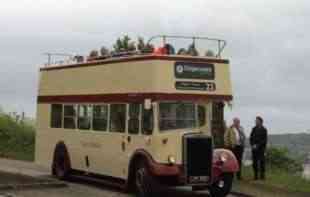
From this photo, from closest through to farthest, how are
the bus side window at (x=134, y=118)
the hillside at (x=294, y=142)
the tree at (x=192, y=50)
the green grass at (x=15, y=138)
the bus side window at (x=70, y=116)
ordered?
the bus side window at (x=134, y=118) → the tree at (x=192, y=50) → the bus side window at (x=70, y=116) → the hillside at (x=294, y=142) → the green grass at (x=15, y=138)

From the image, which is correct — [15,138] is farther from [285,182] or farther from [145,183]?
[145,183]

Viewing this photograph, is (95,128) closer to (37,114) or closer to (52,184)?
(52,184)

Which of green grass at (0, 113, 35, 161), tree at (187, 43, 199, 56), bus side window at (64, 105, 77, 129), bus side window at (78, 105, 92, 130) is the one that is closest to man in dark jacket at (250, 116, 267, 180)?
tree at (187, 43, 199, 56)

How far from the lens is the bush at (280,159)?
26.0m

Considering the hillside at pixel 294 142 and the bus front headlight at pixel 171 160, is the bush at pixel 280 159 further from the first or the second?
the bus front headlight at pixel 171 160

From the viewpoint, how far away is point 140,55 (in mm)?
18375

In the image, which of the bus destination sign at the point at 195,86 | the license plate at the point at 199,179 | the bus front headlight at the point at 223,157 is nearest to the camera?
the license plate at the point at 199,179

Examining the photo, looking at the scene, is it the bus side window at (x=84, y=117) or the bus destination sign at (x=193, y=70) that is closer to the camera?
the bus destination sign at (x=193, y=70)

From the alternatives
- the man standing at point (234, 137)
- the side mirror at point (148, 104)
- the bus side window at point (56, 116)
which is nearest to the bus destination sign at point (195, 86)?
the side mirror at point (148, 104)

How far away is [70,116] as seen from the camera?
2175cm

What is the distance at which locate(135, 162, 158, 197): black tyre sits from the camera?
17.3 metres

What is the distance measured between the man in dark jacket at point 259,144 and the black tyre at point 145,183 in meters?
3.82

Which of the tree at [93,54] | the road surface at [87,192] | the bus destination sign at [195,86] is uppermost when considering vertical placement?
the tree at [93,54]

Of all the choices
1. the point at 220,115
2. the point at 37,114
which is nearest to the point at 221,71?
the point at 220,115
